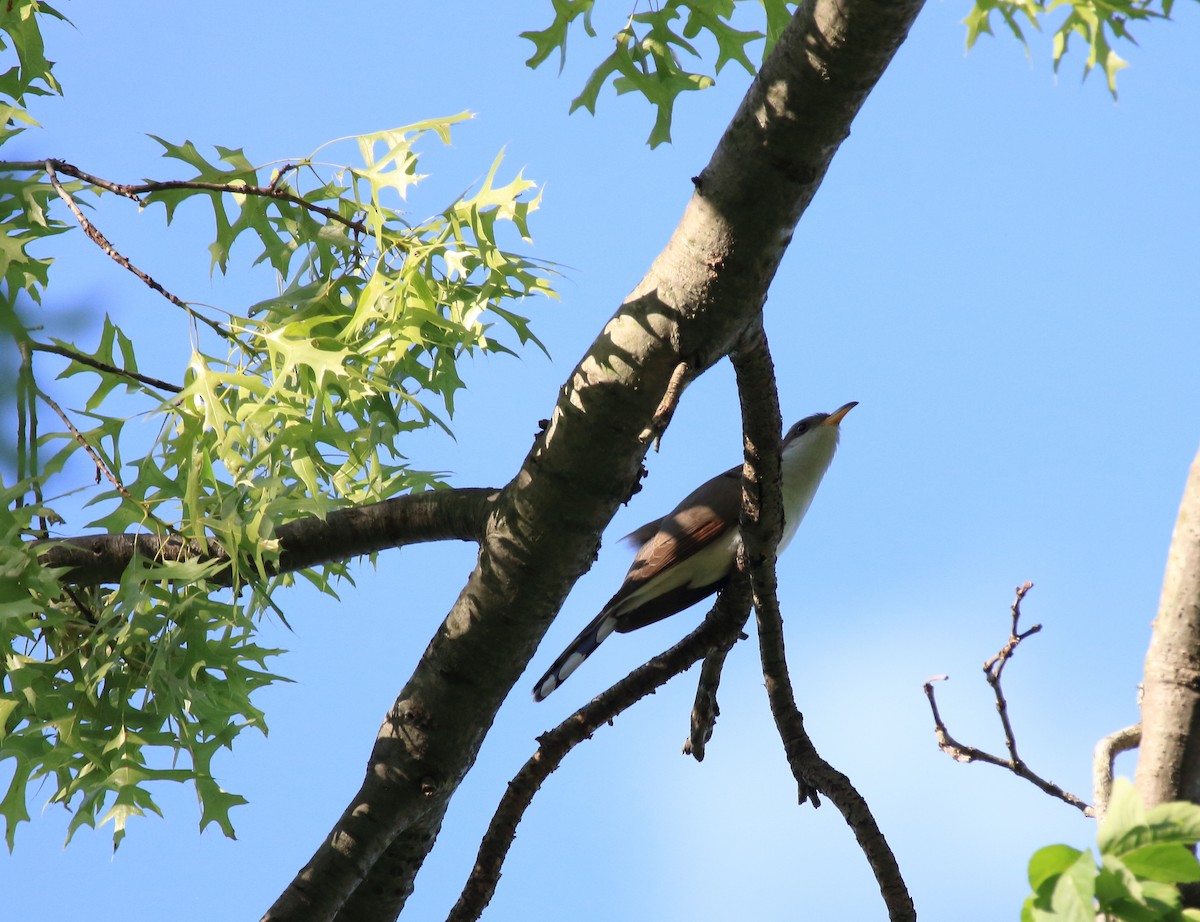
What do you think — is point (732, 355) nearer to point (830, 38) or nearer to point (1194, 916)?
point (830, 38)

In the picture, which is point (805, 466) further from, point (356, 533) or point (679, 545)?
point (356, 533)

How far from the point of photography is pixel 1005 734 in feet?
7.61

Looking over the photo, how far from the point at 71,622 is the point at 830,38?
202 cm

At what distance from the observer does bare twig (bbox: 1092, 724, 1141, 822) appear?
6.25ft

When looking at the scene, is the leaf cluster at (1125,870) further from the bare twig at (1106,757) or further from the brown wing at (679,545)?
the brown wing at (679,545)

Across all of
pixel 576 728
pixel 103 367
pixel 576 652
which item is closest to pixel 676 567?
pixel 576 652

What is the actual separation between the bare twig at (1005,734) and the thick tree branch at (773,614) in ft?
0.86

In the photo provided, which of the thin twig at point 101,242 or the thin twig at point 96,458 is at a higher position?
the thin twig at point 101,242

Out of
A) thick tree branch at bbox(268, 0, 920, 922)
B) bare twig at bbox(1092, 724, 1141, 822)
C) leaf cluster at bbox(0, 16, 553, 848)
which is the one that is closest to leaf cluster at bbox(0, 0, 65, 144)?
leaf cluster at bbox(0, 16, 553, 848)

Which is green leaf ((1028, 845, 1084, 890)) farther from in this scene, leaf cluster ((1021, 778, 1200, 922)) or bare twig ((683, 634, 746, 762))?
bare twig ((683, 634, 746, 762))

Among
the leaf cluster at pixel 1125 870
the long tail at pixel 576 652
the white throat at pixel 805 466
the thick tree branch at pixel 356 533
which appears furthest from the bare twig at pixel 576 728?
the leaf cluster at pixel 1125 870

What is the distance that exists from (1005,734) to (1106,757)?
320 millimetres

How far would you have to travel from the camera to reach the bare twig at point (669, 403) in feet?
6.72

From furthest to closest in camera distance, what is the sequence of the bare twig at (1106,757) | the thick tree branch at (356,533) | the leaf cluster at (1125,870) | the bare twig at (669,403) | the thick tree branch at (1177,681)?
the thick tree branch at (356,533), the bare twig at (669,403), the bare twig at (1106,757), the thick tree branch at (1177,681), the leaf cluster at (1125,870)
